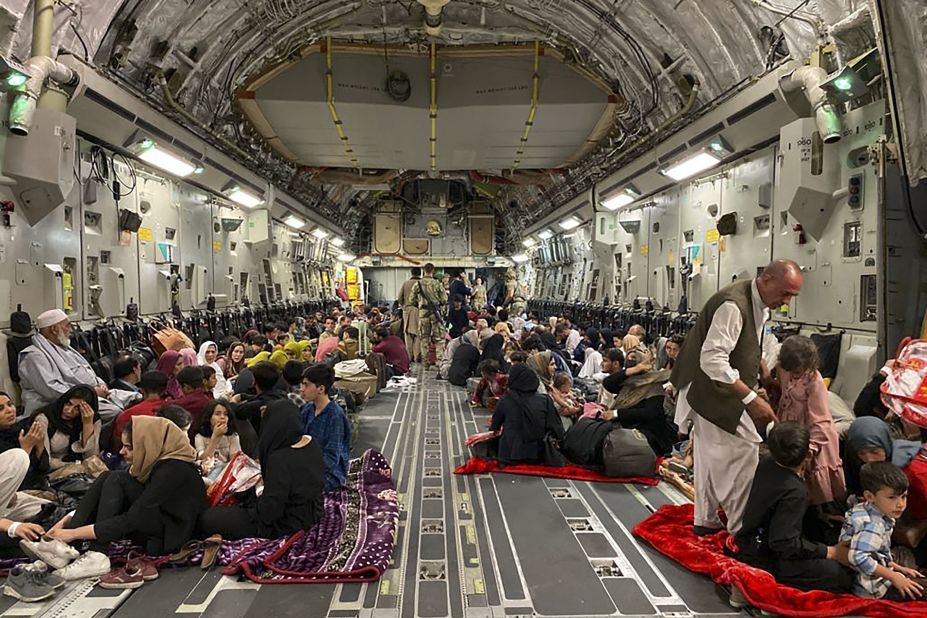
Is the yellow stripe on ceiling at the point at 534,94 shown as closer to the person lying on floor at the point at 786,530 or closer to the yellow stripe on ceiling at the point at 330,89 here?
the yellow stripe on ceiling at the point at 330,89

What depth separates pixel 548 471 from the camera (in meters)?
5.00

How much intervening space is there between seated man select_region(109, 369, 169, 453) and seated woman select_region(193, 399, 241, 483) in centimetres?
37

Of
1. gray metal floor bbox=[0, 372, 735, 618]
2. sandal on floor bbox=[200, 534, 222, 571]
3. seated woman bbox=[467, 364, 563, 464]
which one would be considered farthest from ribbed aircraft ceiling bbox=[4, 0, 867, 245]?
sandal on floor bbox=[200, 534, 222, 571]

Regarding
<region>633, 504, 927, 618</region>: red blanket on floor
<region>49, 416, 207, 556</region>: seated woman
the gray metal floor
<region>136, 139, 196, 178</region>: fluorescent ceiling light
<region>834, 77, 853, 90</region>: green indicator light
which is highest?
<region>136, 139, 196, 178</region>: fluorescent ceiling light

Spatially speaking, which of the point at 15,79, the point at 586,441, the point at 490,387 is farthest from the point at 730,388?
the point at 15,79

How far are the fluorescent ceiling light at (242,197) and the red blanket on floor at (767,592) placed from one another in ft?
30.2

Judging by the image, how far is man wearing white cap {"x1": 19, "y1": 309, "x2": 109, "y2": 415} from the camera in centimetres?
491

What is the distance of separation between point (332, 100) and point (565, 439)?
5.79m

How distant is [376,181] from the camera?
16281 millimetres

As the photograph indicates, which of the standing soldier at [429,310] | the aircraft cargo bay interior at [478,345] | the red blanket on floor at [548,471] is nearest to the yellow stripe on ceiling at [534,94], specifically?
the aircraft cargo bay interior at [478,345]

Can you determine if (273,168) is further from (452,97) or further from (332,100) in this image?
(452,97)

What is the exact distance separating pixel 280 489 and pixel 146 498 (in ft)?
2.42

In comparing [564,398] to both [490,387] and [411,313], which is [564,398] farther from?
[411,313]

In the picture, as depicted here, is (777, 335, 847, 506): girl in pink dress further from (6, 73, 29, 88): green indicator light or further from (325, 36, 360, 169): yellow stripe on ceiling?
(325, 36, 360, 169): yellow stripe on ceiling
